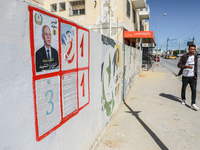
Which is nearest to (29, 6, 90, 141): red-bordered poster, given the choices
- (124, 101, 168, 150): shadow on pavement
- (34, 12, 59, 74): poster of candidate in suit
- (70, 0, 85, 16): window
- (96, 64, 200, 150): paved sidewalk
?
(34, 12, 59, 74): poster of candidate in suit

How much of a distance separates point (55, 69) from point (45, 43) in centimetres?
29

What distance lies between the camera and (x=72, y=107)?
2.01m

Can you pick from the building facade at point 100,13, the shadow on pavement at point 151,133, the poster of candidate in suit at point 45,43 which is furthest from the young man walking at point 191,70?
the building facade at point 100,13

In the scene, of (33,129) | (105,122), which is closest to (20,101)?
(33,129)

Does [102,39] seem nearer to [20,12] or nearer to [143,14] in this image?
[20,12]

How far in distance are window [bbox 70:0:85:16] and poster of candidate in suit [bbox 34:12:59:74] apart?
13.3 metres

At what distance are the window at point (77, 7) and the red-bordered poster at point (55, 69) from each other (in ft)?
41.4

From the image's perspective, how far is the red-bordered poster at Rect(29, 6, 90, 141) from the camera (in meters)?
1.38

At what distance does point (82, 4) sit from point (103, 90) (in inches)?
486

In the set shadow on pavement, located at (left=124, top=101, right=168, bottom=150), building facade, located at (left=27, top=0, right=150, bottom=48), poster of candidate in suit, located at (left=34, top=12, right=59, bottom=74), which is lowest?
shadow on pavement, located at (left=124, top=101, right=168, bottom=150)

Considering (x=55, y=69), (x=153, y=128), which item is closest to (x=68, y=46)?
(x=55, y=69)

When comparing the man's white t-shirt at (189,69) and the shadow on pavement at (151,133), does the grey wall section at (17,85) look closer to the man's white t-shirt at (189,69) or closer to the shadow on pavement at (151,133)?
the shadow on pavement at (151,133)

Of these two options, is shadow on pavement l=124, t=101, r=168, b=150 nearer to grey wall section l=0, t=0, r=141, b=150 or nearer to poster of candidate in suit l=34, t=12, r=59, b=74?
grey wall section l=0, t=0, r=141, b=150

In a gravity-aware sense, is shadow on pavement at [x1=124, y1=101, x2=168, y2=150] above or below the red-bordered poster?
below
